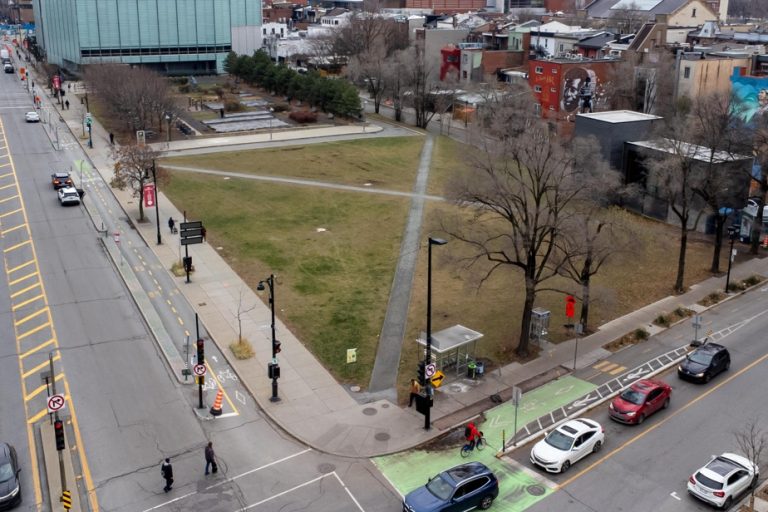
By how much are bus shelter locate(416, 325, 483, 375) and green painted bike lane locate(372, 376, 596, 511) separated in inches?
140

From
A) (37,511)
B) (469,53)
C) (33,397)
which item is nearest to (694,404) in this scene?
(37,511)

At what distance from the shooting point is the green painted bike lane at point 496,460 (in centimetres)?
2673

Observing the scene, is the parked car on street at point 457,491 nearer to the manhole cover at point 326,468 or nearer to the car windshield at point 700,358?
the manhole cover at point 326,468

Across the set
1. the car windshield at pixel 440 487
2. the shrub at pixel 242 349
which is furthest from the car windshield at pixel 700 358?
the shrub at pixel 242 349

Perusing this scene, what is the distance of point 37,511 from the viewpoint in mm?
25219

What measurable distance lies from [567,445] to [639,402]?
5.07m

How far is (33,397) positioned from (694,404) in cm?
2939

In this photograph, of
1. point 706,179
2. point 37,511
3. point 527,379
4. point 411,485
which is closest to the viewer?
point 37,511

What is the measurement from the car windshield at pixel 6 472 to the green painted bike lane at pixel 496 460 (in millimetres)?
13005

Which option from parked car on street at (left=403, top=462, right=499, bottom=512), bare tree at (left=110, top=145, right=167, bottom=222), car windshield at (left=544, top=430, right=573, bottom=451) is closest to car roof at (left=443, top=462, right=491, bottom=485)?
parked car on street at (left=403, top=462, right=499, bottom=512)

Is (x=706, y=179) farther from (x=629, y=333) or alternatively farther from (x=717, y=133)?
(x=629, y=333)

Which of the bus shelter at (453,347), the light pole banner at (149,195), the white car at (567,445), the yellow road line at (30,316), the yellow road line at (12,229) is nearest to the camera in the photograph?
the white car at (567,445)

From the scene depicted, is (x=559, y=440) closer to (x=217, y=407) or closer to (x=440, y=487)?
(x=440, y=487)

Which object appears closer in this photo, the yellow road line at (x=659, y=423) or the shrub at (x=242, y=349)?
the yellow road line at (x=659, y=423)
